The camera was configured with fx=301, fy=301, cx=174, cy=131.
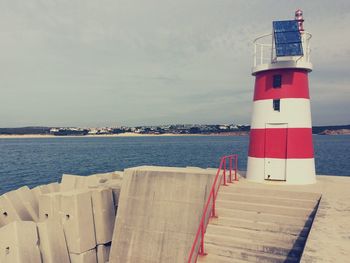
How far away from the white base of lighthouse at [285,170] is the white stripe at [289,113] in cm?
130

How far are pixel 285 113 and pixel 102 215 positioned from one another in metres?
7.94

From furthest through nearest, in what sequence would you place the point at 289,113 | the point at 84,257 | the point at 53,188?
the point at 53,188 < the point at 84,257 < the point at 289,113

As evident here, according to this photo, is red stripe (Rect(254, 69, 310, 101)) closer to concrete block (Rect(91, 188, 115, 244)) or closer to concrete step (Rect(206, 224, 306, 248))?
concrete step (Rect(206, 224, 306, 248))

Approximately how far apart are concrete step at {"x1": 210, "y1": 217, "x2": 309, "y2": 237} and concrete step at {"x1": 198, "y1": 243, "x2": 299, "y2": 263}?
2.37 feet

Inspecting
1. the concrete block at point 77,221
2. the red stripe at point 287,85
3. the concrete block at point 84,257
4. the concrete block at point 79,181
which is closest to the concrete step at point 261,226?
the red stripe at point 287,85

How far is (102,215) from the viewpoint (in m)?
11.8

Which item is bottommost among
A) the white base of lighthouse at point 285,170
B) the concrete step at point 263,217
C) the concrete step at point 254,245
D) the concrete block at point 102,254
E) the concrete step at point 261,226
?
the concrete block at point 102,254

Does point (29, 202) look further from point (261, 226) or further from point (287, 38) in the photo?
point (287, 38)

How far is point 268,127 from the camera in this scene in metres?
11.1

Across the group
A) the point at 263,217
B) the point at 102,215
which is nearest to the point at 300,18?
the point at 263,217

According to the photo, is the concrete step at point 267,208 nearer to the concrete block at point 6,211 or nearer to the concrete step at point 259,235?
the concrete step at point 259,235

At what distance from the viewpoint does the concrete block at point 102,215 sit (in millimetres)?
11656

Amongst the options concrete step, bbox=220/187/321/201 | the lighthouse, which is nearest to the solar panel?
the lighthouse

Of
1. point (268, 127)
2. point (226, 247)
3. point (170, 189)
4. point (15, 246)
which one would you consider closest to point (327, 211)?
point (226, 247)
